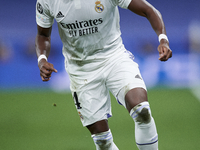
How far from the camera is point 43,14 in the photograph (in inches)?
91.9

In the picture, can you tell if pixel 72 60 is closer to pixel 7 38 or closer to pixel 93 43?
pixel 93 43

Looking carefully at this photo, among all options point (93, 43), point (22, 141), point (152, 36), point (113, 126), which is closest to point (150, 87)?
point (152, 36)

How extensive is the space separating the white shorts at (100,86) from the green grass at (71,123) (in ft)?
2.35

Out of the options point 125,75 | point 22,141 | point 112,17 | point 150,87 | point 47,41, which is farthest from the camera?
point 150,87

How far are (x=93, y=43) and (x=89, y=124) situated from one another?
690 millimetres

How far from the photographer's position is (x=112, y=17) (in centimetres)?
228

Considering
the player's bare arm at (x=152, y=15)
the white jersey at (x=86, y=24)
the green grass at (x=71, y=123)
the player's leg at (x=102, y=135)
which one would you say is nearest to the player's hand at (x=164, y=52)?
the player's bare arm at (x=152, y=15)

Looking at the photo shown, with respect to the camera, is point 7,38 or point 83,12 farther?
point 7,38

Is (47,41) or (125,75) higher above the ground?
(47,41)

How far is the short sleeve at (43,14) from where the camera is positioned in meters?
2.27

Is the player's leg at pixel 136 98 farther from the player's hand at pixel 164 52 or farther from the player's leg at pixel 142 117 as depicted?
the player's hand at pixel 164 52

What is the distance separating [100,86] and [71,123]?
58.7 inches

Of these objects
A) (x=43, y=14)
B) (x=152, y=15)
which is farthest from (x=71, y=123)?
(x=152, y=15)

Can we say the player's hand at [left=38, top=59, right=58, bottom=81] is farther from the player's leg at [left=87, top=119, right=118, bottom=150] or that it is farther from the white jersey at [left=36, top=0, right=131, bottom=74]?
the player's leg at [left=87, top=119, right=118, bottom=150]
